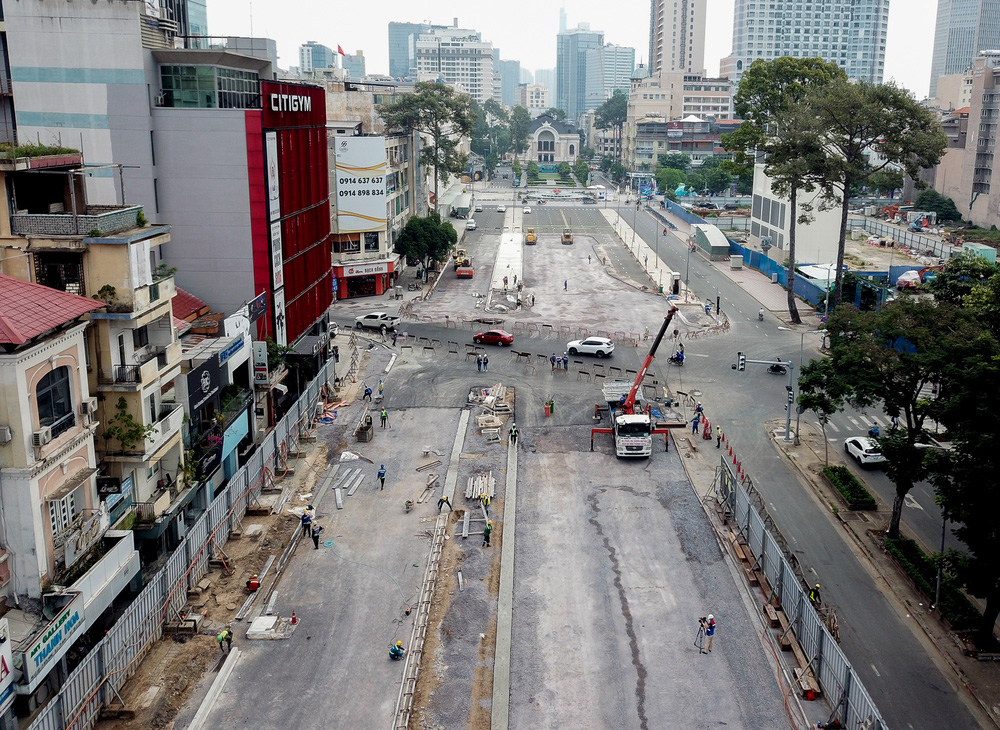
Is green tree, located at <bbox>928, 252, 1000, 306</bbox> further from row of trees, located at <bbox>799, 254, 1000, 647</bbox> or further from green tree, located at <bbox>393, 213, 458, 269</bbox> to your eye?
green tree, located at <bbox>393, 213, 458, 269</bbox>

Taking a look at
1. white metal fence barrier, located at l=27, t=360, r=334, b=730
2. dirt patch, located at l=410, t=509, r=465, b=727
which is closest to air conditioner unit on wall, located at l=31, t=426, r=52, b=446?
white metal fence barrier, located at l=27, t=360, r=334, b=730

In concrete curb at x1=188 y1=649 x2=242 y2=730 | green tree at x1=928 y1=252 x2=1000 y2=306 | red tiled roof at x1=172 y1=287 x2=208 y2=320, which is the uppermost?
green tree at x1=928 y1=252 x2=1000 y2=306

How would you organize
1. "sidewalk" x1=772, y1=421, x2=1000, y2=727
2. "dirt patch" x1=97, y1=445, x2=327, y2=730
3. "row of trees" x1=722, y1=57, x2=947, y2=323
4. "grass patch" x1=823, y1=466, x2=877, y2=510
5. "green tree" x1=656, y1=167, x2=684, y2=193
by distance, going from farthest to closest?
"green tree" x1=656, y1=167, x2=684, y2=193 → "row of trees" x1=722, y1=57, x2=947, y2=323 → "grass patch" x1=823, y1=466, x2=877, y2=510 → "sidewalk" x1=772, y1=421, x2=1000, y2=727 → "dirt patch" x1=97, y1=445, x2=327, y2=730

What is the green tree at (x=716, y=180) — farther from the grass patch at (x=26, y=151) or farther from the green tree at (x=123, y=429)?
the green tree at (x=123, y=429)

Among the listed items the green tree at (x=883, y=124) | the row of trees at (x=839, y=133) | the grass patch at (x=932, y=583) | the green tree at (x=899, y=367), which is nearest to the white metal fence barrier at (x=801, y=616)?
the grass patch at (x=932, y=583)

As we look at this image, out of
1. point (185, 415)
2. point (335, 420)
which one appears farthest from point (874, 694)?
point (335, 420)

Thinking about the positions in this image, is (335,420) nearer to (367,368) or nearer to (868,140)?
(367,368)
